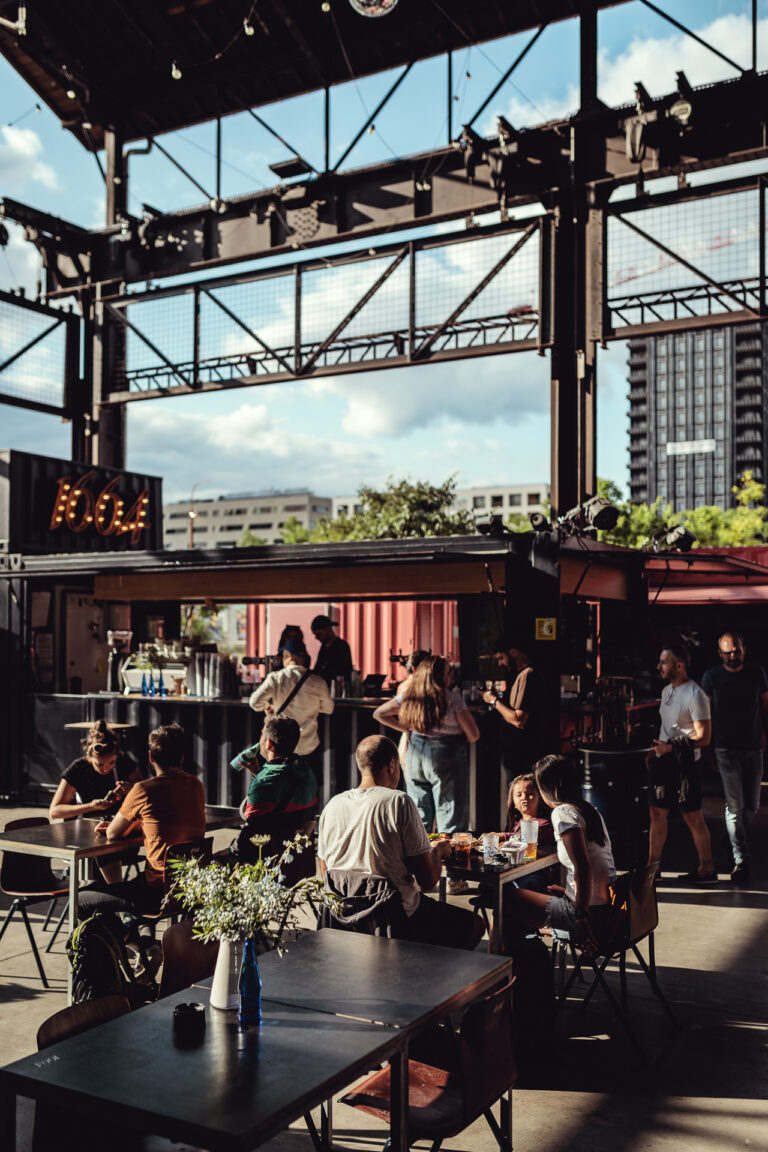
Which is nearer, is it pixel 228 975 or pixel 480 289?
pixel 228 975

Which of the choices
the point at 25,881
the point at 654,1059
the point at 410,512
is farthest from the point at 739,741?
the point at 410,512

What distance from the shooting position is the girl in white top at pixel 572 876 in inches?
188

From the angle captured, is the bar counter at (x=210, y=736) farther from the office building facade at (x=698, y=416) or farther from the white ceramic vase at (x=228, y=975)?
the office building facade at (x=698, y=416)

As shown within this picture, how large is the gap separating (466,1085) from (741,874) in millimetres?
5543

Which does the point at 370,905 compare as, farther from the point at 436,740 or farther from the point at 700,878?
the point at 700,878

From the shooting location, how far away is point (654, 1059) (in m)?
4.70

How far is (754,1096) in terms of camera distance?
433cm

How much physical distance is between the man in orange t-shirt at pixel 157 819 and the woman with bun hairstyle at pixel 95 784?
0.76m

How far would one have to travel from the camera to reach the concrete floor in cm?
397

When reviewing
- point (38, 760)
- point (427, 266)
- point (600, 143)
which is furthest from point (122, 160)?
point (38, 760)

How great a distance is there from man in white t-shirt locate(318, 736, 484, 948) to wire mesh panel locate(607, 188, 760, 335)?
884 cm

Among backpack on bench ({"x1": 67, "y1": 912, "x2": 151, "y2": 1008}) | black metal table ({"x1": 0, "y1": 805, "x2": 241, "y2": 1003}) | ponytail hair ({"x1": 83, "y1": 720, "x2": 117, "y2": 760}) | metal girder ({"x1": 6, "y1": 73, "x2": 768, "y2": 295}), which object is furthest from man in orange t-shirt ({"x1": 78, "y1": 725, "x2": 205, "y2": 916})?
metal girder ({"x1": 6, "y1": 73, "x2": 768, "y2": 295})

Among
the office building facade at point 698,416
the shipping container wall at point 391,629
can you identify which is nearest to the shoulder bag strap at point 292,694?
the shipping container wall at point 391,629

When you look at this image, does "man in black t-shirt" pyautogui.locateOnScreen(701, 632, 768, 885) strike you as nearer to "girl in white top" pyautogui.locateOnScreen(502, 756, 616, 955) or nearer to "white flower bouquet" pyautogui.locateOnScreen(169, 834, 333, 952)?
"girl in white top" pyautogui.locateOnScreen(502, 756, 616, 955)
